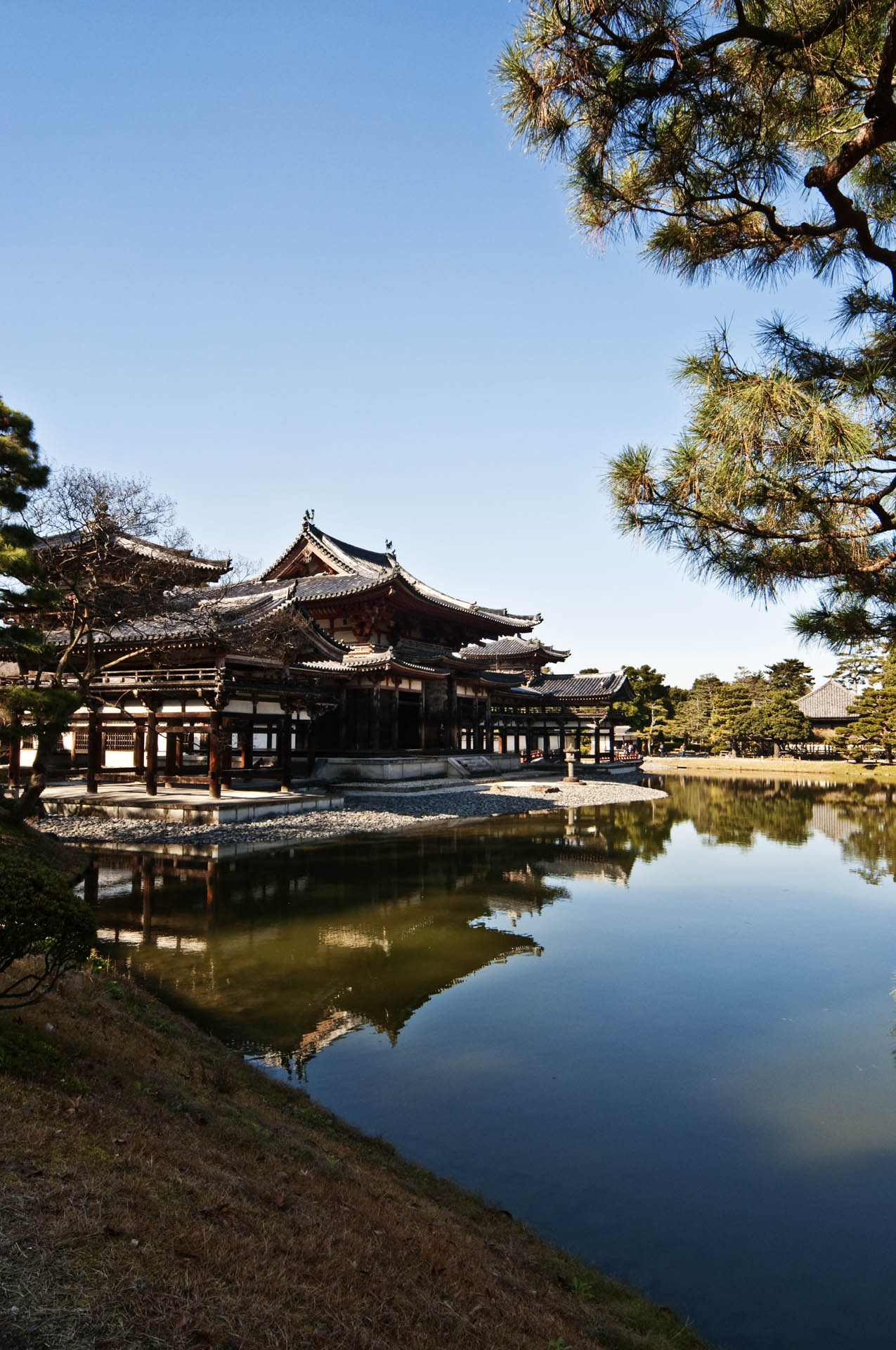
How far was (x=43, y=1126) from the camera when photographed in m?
3.47

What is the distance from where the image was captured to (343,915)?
11.5m

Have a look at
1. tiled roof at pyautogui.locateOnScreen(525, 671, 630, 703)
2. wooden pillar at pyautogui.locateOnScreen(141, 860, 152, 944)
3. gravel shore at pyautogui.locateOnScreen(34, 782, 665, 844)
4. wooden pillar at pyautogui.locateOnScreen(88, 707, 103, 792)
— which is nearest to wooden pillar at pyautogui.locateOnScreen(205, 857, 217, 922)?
wooden pillar at pyautogui.locateOnScreen(141, 860, 152, 944)

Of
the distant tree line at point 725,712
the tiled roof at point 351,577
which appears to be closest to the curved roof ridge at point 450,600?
the tiled roof at point 351,577

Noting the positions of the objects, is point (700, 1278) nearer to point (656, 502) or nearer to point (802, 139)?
point (656, 502)

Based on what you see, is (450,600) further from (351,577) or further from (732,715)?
(732,715)

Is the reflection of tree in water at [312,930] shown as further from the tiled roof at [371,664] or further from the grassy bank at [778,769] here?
the grassy bank at [778,769]

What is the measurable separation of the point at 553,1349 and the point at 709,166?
781 centimetres

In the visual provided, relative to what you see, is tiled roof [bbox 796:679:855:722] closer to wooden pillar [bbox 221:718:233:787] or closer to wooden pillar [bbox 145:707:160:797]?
wooden pillar [bbox 221:718:233:787]

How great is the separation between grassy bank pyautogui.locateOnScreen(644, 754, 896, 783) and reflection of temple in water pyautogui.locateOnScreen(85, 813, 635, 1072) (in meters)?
38.0

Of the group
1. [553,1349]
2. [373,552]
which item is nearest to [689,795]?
[373,552]

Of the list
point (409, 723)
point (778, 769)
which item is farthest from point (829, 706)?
point (409, 723)

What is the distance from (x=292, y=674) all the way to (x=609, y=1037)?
1706 centimetres

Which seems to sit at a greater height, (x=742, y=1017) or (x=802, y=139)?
(x=802, y=139)

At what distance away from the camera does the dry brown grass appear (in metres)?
2.51
